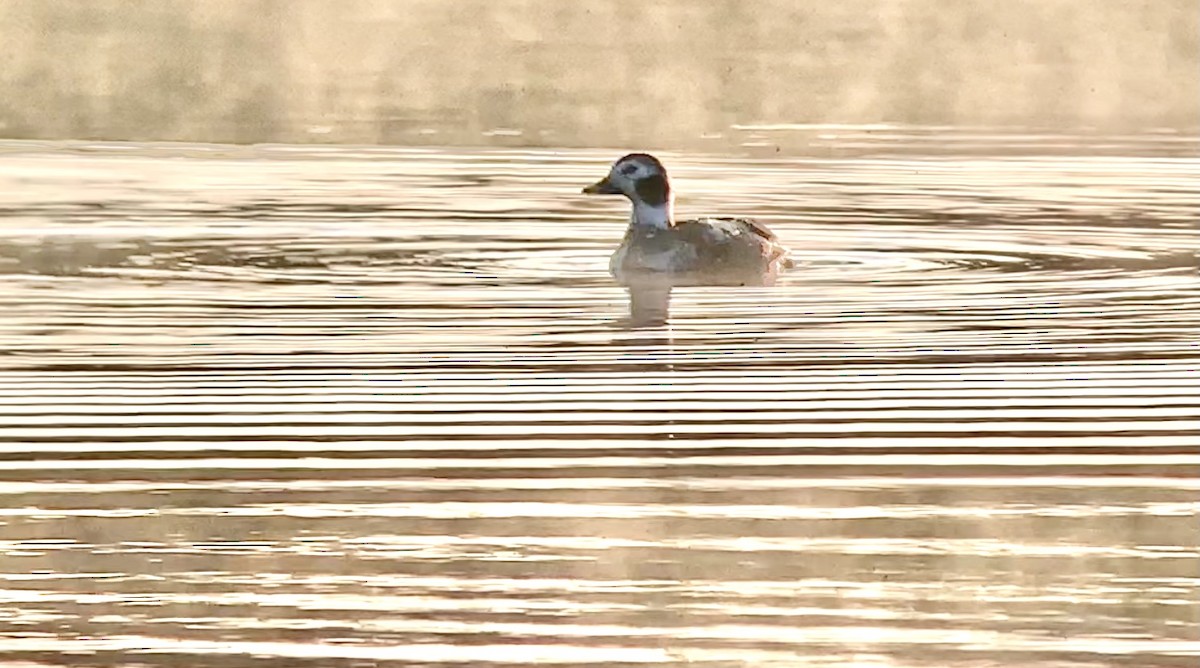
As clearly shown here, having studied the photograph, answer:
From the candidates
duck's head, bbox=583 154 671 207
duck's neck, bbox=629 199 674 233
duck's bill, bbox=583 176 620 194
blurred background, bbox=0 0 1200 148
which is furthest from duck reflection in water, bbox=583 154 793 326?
blurred background, bbox=0 0 1200 148

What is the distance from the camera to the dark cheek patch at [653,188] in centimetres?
1580

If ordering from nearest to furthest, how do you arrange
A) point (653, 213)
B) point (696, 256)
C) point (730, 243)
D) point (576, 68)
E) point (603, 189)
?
point (730, 243) < point (696, 256) < point (653, 213) < point (603, 189) < point (576, 68)

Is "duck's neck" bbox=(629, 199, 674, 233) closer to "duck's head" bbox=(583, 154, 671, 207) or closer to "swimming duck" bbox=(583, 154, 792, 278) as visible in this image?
"duck's head" bbox=(583, 154, 671, 207)

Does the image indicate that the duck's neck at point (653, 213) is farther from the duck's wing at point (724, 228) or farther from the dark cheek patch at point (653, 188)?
the duck's wing at point (724, 228)

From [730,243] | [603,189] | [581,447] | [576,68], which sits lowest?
[581,447]

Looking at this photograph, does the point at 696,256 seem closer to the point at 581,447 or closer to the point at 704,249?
the point at 704,249

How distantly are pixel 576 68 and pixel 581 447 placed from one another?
61.4 feet

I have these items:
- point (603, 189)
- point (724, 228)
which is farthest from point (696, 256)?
point (603, 189)

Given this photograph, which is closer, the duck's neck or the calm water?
the calm water

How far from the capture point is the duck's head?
1579cm

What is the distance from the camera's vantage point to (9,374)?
10562 mm

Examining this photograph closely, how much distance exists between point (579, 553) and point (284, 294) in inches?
231

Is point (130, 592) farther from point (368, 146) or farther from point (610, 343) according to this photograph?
point (368, 146)

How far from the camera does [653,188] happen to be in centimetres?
1584
